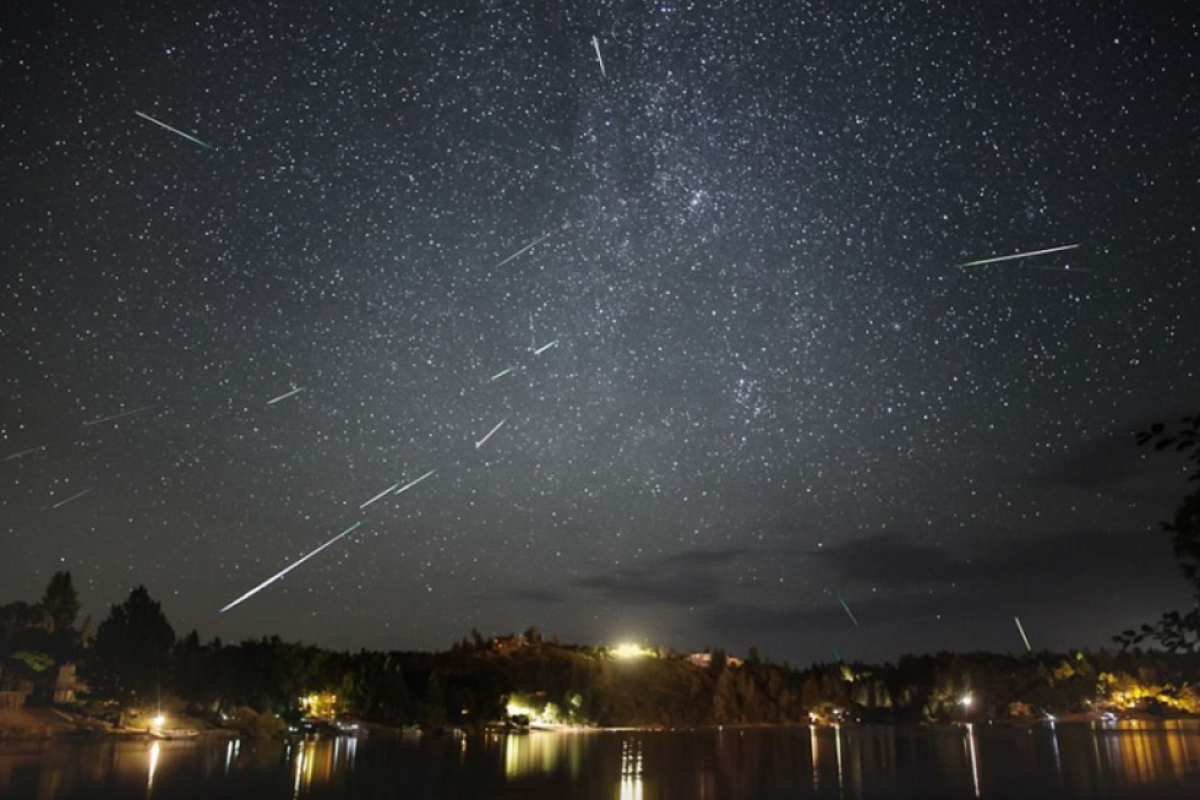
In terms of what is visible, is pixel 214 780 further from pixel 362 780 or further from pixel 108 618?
pixel 108 618

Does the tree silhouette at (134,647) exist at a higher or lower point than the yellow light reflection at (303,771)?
higher

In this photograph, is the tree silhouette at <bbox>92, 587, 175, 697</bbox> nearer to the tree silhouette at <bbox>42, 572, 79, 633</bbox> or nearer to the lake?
the lake

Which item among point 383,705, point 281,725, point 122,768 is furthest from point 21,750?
point 383,705

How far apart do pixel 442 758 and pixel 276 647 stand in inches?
2123

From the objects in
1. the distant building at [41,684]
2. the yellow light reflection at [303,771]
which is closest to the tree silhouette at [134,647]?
the distant building at [41,684]

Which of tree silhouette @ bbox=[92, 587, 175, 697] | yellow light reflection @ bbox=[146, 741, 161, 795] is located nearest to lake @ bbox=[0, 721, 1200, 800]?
yellow light reflection @ bbox=[146, 741, 161, 795]

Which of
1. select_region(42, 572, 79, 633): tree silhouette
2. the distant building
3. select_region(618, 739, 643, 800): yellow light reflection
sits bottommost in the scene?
select_region(618, 739, 643, 800): yellow light reflection

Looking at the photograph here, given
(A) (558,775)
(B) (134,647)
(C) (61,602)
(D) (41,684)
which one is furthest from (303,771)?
(C) (61,602)

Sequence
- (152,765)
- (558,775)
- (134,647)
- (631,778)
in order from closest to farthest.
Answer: (152,765) < (631,778) < (558,775) < (134,647)

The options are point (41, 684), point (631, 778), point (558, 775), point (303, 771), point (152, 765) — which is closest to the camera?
point (152, 765)

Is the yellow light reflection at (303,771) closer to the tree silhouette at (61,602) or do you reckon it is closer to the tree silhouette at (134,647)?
the tree silhouette at (134,647)

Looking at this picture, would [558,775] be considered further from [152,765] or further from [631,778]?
[152,765]

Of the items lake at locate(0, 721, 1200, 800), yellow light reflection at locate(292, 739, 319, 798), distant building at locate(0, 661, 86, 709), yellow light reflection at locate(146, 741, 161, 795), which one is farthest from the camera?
distant building at locate(0, 661, 86, 709)

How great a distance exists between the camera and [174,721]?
91.1m
